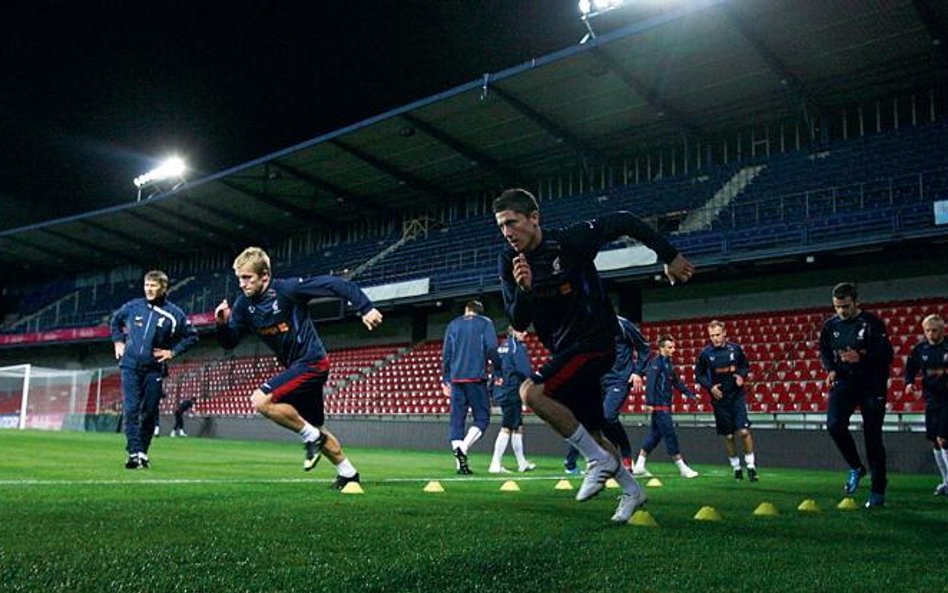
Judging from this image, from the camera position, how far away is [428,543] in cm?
376

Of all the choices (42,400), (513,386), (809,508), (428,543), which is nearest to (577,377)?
(428,543)

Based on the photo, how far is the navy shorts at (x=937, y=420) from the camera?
9156 mm

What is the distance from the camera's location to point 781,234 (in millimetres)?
18938

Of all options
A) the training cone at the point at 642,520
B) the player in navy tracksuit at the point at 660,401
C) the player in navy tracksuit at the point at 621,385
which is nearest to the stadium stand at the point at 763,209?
the player in navy tracksuit at the point at 660,401

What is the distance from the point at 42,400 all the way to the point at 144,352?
29454 millimetres

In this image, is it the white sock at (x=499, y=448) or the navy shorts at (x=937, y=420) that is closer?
the navy shorts at (x=937, y=420)

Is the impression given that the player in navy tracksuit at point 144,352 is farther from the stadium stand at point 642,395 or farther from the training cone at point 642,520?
the stadium stand at point 642,395

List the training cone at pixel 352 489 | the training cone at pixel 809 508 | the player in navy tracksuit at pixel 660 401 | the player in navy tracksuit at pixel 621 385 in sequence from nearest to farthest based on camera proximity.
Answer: the training cone at pixel 809 508, the training cone at pixel 352 489, the player in navy tracksuit at pixel 621 385, the player in navy tracksuit at pixel 660 401

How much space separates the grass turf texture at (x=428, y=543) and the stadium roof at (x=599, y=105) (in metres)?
15.1

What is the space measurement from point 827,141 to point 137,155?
93.1 feet

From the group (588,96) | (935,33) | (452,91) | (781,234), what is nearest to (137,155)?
(452,91)

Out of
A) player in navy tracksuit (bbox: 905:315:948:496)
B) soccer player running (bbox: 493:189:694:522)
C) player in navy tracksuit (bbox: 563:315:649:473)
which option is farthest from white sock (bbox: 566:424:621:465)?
player in navy tracksuit (bbox: 905:315:948:496)

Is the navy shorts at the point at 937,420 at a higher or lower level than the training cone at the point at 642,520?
higher

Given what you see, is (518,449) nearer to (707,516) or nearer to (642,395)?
(707,516)
